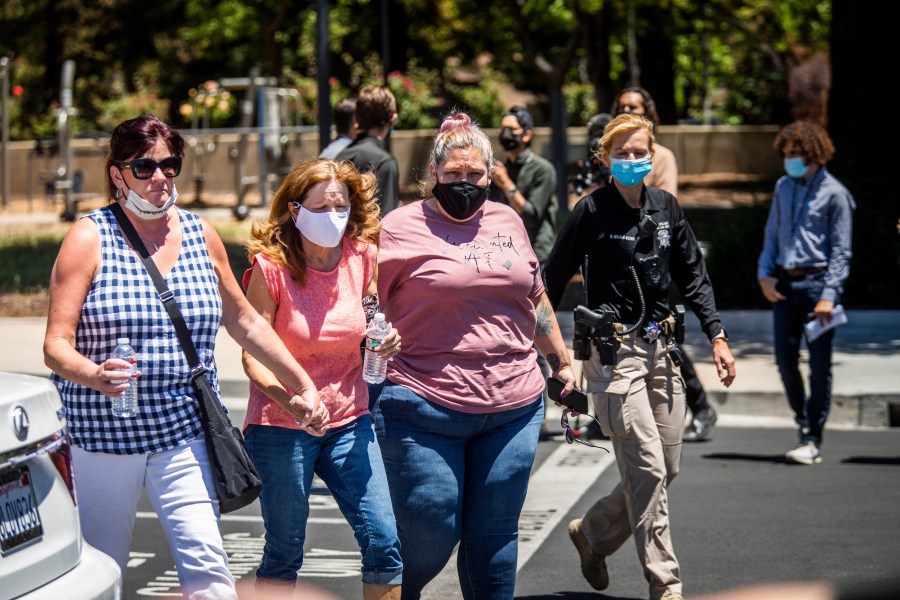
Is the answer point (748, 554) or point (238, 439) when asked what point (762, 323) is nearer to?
point (748, 554)

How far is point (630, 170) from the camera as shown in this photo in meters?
5.59

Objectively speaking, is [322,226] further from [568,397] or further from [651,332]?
[651,332]

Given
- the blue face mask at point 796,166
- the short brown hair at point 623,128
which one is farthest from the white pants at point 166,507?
the blue face mask at point 796,166

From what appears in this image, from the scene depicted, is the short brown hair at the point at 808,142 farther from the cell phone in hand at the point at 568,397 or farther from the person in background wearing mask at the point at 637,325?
the cell phone in hand at the point at 568,397

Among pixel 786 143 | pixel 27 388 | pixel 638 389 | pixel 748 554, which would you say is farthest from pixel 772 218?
pixel 27 388

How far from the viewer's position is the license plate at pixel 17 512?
3.64 metres

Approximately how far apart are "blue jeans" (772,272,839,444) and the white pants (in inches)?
189

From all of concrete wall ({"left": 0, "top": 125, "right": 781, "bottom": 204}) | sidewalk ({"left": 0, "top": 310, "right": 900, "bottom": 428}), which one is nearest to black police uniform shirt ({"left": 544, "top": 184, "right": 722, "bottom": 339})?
sidewalk ({"left": 0, "top": 310, "right": 900, "bottom": 428})

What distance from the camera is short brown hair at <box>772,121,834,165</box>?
805 cm

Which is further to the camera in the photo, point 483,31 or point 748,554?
point 483,31

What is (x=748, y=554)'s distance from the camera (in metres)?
6.44

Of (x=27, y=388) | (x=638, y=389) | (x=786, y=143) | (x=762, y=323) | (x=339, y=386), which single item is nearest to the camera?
(x=27, y=388)

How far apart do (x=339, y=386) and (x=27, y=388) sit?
3.78 feet

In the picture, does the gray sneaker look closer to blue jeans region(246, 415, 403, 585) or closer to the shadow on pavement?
blue jeans region(246, 415, 403, 585)
